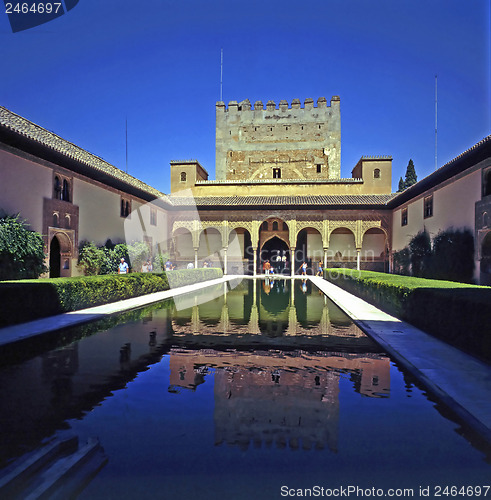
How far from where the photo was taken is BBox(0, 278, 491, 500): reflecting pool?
229 centimetres

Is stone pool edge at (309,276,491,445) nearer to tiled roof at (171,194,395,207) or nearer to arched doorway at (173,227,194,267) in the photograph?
tiled roof at (171,194,395,207)

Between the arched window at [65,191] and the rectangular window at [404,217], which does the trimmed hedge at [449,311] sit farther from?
the rectangular window at [404,217]

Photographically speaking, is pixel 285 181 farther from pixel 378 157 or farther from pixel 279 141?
pixel 378 157

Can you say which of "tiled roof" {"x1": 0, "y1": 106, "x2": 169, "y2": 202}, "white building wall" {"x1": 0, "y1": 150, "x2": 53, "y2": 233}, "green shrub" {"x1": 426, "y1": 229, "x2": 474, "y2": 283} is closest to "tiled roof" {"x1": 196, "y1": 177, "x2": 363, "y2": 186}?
"tiled roof" {"x1": 0, "y1": 106, "x2": 169, "y2": 202}

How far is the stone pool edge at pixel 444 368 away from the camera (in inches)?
126

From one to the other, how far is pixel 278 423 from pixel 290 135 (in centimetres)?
3706

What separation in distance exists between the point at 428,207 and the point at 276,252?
14958mm

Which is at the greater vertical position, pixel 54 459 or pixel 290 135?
pixel 290 135

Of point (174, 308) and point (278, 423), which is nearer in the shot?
point (278, 423)

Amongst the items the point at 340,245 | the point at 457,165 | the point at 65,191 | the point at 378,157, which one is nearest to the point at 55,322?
the point at 65,191

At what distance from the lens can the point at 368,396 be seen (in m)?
3.66

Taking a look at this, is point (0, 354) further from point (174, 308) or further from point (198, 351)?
point (174, 308)

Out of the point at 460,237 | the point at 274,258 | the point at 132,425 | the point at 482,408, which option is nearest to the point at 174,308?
the point at 132,425

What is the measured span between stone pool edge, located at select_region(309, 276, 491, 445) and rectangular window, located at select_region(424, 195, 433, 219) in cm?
1343
